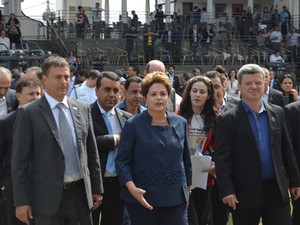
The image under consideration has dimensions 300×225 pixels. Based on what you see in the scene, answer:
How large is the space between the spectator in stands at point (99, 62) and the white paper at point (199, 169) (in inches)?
758

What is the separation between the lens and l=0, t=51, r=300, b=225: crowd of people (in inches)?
220

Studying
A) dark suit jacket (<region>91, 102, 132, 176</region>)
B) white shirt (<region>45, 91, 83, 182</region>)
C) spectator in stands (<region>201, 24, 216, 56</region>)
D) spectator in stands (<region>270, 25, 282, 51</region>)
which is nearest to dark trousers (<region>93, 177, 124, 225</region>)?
dark suit jacket (<region>91, 102, 132, 176</region>)

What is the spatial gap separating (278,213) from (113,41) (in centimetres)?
2353

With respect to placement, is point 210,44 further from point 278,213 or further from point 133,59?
point 278,213

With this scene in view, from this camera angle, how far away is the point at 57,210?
220 inches

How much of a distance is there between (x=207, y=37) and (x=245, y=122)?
934 inches

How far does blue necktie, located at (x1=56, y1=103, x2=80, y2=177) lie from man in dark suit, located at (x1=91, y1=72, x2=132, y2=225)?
0.84m

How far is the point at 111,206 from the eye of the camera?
6.79m

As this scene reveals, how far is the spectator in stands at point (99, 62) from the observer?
25859 mm

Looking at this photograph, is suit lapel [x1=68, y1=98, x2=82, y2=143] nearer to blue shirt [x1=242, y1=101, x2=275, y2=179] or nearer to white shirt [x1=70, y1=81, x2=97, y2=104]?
blue shirt [x1=242, y1=101, x2=275, y2=179]

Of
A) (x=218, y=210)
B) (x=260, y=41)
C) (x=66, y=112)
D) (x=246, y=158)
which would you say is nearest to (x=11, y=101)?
(x=66, y=112)

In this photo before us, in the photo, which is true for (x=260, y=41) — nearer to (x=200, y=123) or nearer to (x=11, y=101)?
(x=11, y=101)

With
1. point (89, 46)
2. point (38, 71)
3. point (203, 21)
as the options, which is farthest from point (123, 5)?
point (38, 71)

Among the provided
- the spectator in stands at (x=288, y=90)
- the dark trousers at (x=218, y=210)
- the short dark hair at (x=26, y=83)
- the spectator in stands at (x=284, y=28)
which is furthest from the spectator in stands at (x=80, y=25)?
the dark trousers at (x=218, y=210)
